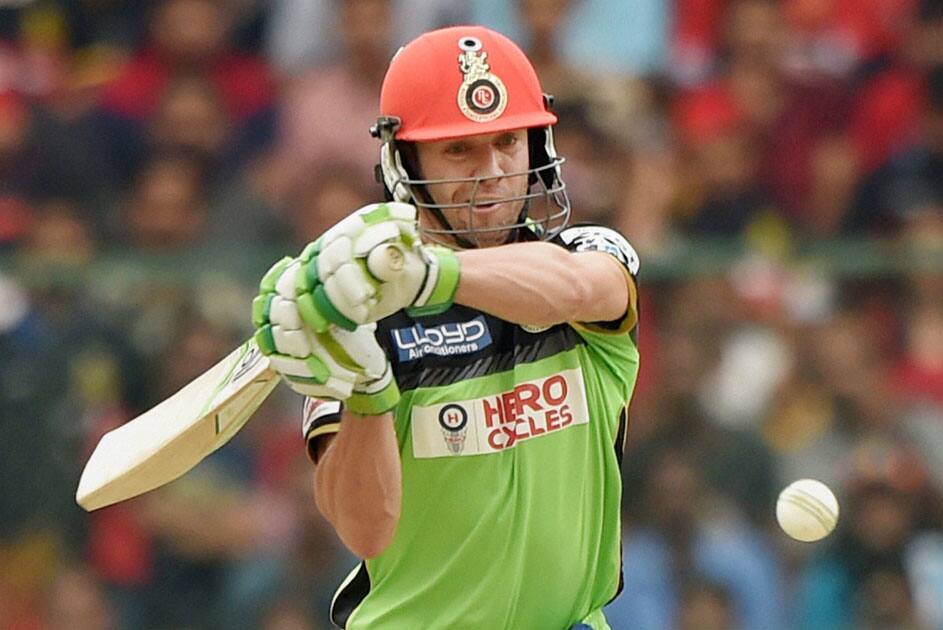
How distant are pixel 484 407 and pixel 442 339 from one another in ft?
0.63

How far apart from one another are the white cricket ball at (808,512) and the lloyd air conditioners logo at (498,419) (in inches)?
32.8

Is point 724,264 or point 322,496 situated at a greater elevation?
point 322,496

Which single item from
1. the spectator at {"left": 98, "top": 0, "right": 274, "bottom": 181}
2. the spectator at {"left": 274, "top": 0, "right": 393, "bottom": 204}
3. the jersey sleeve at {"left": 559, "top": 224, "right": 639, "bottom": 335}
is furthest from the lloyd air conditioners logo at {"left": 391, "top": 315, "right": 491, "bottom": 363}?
the spectator at {"left": 98, "top": 0, "right": 274, "bottom": 181}

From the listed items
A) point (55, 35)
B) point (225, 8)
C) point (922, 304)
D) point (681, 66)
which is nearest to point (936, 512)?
point (922, 304)

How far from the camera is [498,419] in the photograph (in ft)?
15.0

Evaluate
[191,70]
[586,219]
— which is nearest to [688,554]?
[586,219]

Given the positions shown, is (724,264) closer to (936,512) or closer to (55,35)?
A: (936,512)

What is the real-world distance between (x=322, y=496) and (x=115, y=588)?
14.5 ft

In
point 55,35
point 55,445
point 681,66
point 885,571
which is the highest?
point 55,35

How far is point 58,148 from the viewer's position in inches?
358

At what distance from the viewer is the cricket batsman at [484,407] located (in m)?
4.54

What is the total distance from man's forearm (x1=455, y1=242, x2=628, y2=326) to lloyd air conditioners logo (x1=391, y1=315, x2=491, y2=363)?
12.4 inches

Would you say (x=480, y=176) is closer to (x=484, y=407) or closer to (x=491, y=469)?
(x=484, y=407)

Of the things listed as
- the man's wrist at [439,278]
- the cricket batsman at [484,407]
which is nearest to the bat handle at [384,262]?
the man's wrist at [439,278]
